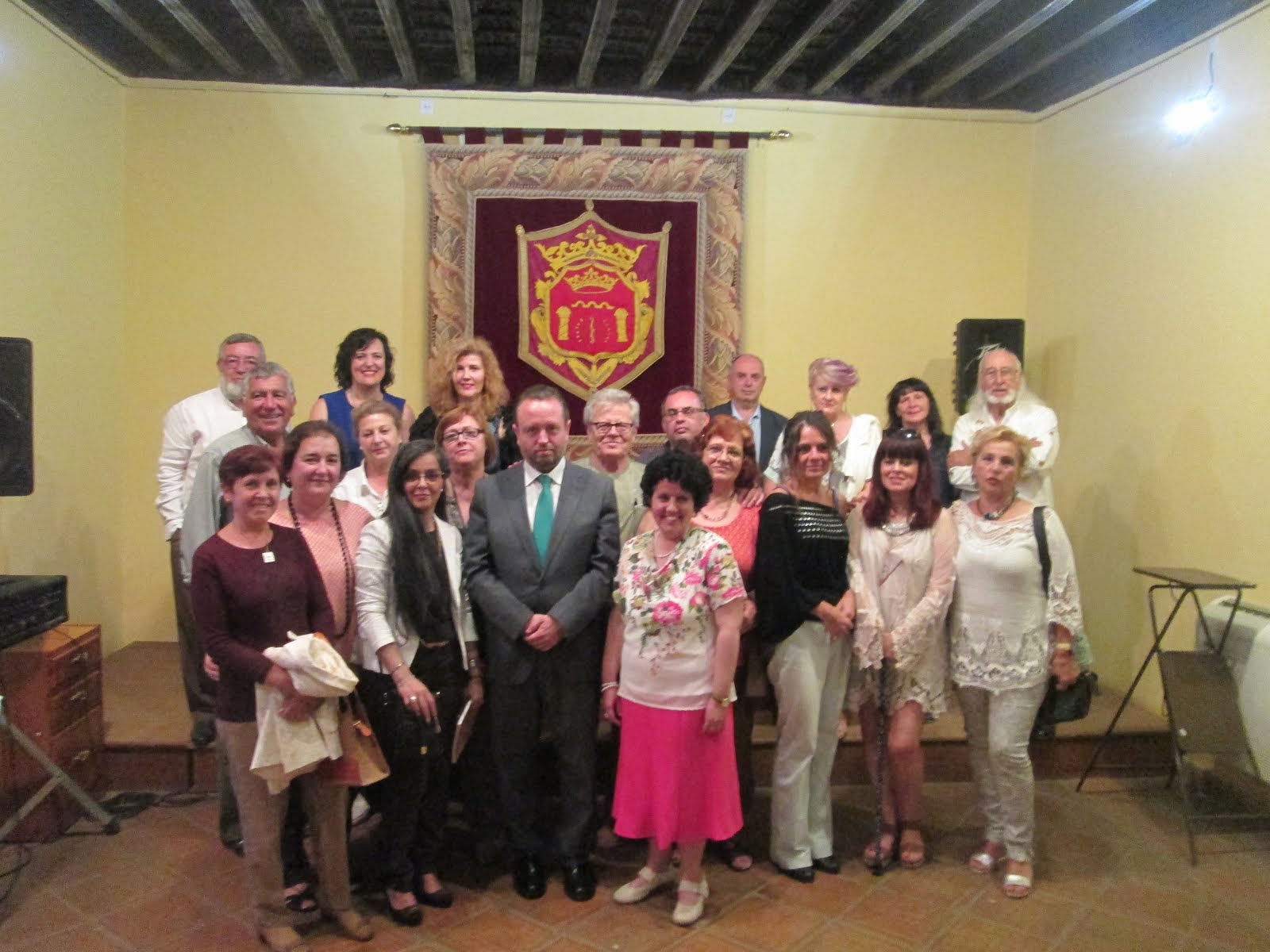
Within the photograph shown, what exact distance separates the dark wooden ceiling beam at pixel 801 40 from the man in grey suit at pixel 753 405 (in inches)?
61.9

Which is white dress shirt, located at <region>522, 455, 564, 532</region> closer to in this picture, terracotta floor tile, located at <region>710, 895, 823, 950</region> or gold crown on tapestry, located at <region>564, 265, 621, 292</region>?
terracotta floor tile, located at <region>710, 895, 823, 950</region>

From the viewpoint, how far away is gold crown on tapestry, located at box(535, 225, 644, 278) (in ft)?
16.6

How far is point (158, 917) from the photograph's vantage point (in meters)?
2.75

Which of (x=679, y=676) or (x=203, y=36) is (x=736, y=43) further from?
(x=679, y=676)

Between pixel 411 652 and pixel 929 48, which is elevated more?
pixel 929 48

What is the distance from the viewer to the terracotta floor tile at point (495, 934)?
103 inches

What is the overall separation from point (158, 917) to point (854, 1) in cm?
462

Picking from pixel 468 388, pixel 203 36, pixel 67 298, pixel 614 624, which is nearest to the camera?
pixel 614 624

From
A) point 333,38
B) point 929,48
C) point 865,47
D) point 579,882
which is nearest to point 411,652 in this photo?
point 579,882

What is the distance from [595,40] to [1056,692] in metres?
3.54

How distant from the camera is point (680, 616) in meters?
2.63

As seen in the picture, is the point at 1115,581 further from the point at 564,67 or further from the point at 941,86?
the point at 564,67

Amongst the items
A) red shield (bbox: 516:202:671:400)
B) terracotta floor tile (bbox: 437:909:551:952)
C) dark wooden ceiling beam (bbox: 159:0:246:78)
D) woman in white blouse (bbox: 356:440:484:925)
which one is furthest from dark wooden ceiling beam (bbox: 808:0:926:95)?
terracotta floor tile (bbox: 437:909:551:952)

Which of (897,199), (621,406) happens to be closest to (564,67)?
(897,199)
